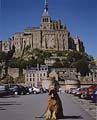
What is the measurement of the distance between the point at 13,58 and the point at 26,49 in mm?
7164

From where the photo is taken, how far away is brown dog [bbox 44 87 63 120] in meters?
10.6

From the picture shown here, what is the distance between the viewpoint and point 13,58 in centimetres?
16312

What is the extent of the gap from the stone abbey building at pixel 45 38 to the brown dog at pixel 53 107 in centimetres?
14926

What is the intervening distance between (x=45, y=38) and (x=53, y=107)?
154688 mm

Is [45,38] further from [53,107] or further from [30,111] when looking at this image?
[53,107]

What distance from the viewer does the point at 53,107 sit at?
10688 millimetres

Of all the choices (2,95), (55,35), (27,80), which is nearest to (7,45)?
(55,35)

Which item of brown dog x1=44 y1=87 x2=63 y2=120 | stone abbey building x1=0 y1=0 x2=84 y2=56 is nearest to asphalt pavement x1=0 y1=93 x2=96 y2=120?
brown dog x1=44 y1=87 x2=63 y2=120

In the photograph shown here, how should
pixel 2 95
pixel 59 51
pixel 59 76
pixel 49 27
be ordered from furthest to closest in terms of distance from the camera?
pixel 49 27 < pixel 59 51 < pixel 59 76 < pixel 2 95

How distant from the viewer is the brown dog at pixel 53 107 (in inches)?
416

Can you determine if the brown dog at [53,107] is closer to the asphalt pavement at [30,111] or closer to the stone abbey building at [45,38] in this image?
the asphalt pavement at [30,111]

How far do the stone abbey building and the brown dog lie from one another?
149 meters

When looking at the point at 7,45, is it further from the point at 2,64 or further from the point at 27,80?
the point at 27,80

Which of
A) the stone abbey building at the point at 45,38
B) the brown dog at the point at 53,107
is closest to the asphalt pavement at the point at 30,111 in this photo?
the brown dog at the point at 53,107
